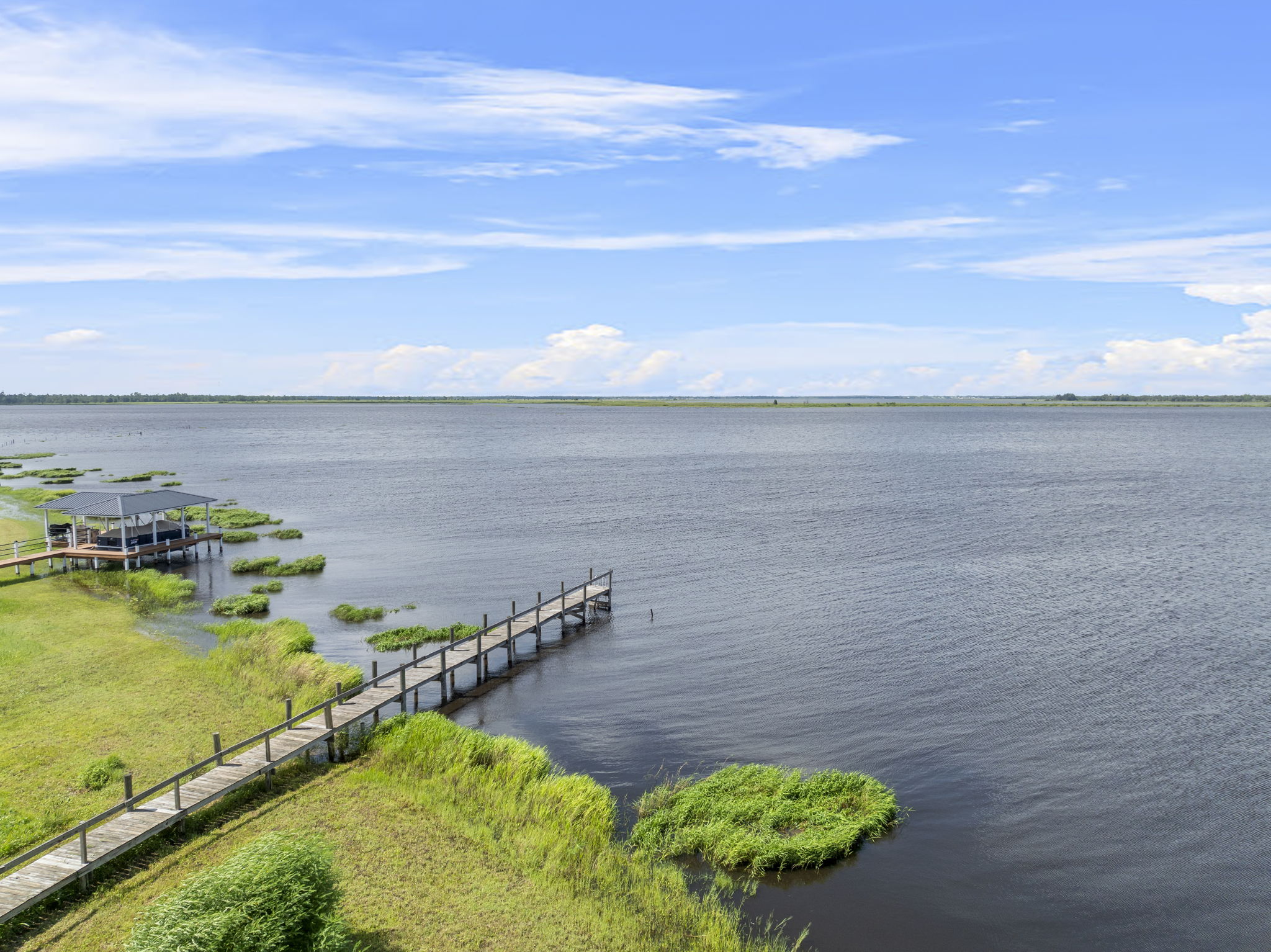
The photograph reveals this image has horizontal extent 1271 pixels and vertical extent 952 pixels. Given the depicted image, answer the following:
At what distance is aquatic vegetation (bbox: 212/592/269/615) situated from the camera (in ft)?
139

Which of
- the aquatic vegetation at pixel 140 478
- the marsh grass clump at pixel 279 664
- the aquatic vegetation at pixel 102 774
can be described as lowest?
the aquatic vegetation at pixel 102 774

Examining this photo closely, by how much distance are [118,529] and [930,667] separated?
49910mm

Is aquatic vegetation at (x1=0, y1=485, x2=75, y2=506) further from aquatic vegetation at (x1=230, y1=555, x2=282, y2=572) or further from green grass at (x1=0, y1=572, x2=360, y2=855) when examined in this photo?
green grass at (x1=0, y1=572, x2=360, y2=855)

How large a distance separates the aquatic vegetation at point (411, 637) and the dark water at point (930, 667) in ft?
4.41

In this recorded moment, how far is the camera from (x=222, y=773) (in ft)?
72.8

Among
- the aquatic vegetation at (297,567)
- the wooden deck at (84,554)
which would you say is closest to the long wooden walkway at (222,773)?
the aquatic vegetation at (297,567)

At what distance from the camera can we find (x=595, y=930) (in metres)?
17.5

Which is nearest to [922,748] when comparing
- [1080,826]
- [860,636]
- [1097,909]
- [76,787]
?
[1080,826]

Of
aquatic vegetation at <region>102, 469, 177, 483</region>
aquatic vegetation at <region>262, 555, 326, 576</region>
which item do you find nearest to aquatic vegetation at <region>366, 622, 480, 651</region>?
aquatic vegetation at <region>262, 555, 326, 576</region>

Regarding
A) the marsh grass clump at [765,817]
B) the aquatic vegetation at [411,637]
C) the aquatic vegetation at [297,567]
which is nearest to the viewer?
the marsh grass clump at [765,817]

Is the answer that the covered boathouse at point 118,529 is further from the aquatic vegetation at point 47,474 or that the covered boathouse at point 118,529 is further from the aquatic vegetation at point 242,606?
the aquatic vegetation at point 47,474

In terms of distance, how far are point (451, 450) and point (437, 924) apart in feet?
486

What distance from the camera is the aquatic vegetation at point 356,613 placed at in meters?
40.7

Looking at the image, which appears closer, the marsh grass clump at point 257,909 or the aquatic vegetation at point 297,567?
the marsh grass clump at point 257,909
